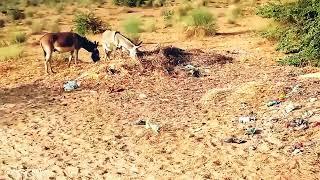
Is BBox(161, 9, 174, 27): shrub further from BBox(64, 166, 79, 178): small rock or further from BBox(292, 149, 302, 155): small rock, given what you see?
BBox(292, 149, 302, 155): small rock

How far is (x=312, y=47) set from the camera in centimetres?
1526

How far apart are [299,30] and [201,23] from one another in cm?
585

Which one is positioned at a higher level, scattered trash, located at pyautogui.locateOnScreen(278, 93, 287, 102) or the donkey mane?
scattered trash, located at pyautogui.locateOnScreen(278, 93, 287, 102)

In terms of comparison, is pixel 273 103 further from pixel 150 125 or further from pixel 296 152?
pixel 150 125

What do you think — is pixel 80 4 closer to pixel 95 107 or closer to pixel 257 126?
pixel 95 107

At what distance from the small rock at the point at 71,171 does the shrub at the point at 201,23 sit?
12.3m

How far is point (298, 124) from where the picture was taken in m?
10.8

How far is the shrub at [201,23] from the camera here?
851 inches

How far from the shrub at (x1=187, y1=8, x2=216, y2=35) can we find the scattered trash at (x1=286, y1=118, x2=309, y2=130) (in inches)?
429

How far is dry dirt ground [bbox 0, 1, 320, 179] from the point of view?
9797 millimetres

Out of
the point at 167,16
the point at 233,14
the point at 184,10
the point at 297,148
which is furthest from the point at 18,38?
the point at 297,148

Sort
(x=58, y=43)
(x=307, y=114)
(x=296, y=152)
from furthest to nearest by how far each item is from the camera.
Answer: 1. (x=58, y=43)
2. (x=307, y=114)
3. (x=296, y=152)

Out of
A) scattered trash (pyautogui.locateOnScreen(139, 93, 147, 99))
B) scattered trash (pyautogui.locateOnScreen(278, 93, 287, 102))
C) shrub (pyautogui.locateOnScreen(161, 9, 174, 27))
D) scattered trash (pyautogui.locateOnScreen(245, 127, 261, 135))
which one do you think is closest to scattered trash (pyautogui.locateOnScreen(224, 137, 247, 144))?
scattered trash (pyautogui.locateOnScreen(245, 127, 261, 135))

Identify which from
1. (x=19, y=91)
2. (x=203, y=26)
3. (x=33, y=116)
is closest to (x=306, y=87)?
(x=33, y=116)
